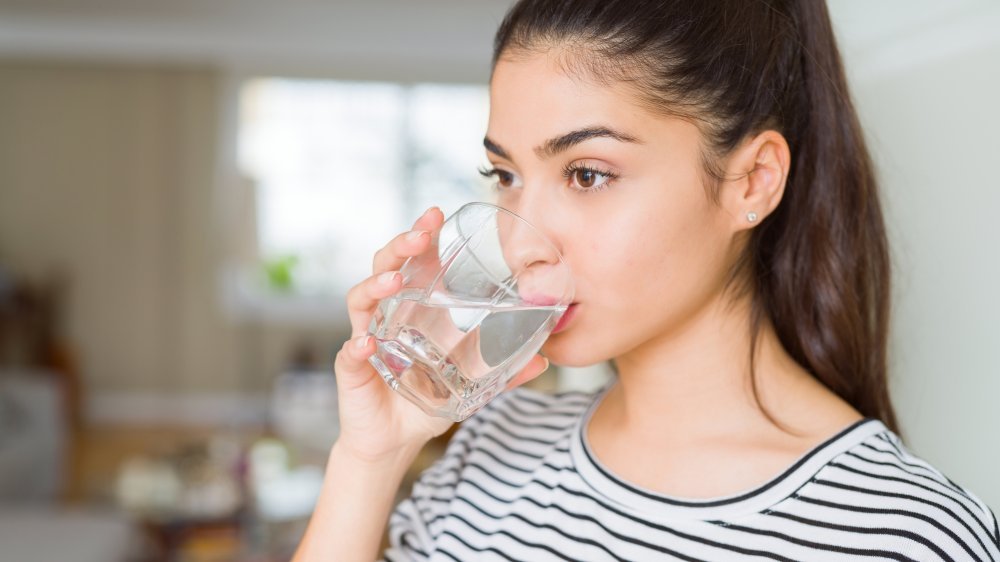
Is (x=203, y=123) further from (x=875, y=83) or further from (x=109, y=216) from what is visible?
(x=875, y=83)

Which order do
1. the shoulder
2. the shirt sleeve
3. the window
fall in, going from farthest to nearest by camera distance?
the window, the shirt sleeve, the shoulder

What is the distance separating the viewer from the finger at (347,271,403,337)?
2.88 ft

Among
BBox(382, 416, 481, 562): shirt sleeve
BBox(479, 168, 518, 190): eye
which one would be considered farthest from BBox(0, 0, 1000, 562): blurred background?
BBox(479, 168, 518, 190): eye

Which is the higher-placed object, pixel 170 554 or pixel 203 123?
pixel 203 123

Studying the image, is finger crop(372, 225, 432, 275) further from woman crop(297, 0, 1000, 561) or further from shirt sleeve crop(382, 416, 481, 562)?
shirt sleeve crop(382, 416, 481, 562)

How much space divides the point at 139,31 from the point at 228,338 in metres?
2.35

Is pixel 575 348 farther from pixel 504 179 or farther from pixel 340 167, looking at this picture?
pixel 340 167

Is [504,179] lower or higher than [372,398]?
higher

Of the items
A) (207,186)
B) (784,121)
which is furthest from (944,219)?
(207,186)

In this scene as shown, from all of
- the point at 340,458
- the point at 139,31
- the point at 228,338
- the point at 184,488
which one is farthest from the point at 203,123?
the point at 340,458

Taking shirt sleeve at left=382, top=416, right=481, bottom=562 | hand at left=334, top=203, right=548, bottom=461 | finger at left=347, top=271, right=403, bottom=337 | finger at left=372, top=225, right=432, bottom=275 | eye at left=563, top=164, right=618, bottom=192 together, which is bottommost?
shirt sleeve at left=382, top=416, right=481, bottom=562

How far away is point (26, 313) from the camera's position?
6.78m

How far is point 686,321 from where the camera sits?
103cm

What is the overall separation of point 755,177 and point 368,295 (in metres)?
0.42
